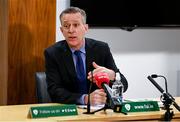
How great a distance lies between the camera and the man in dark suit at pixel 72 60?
9.35 feet

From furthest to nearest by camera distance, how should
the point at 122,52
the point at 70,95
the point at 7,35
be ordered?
the point at 122,52 < the point at 7,35 < the point at 70,95

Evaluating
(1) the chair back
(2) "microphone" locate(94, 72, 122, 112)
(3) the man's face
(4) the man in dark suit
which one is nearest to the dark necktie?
(4) the man in dark suit

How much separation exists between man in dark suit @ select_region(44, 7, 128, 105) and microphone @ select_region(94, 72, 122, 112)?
12.1 inches

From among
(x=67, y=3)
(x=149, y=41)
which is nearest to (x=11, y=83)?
(x=67, y=3)

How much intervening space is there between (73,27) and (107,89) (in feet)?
2.15

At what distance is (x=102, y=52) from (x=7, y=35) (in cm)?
103

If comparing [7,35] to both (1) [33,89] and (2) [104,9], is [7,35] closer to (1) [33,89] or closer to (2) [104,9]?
(1) [33,89]

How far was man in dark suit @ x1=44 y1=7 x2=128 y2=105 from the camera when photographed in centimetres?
285

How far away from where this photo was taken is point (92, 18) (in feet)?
13.4

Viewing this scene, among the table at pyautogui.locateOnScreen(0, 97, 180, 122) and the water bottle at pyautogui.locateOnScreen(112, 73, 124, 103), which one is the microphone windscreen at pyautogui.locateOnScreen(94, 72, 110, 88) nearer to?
the water bottle at pyautogui.locateOnScreen(112, 73, 124, 103)

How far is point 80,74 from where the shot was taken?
3.00 m

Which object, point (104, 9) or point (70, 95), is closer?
point (70, 95)

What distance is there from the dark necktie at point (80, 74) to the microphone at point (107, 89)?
0.54 meters

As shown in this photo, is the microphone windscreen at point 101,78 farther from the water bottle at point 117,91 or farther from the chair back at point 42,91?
the chair back at point 42,91
